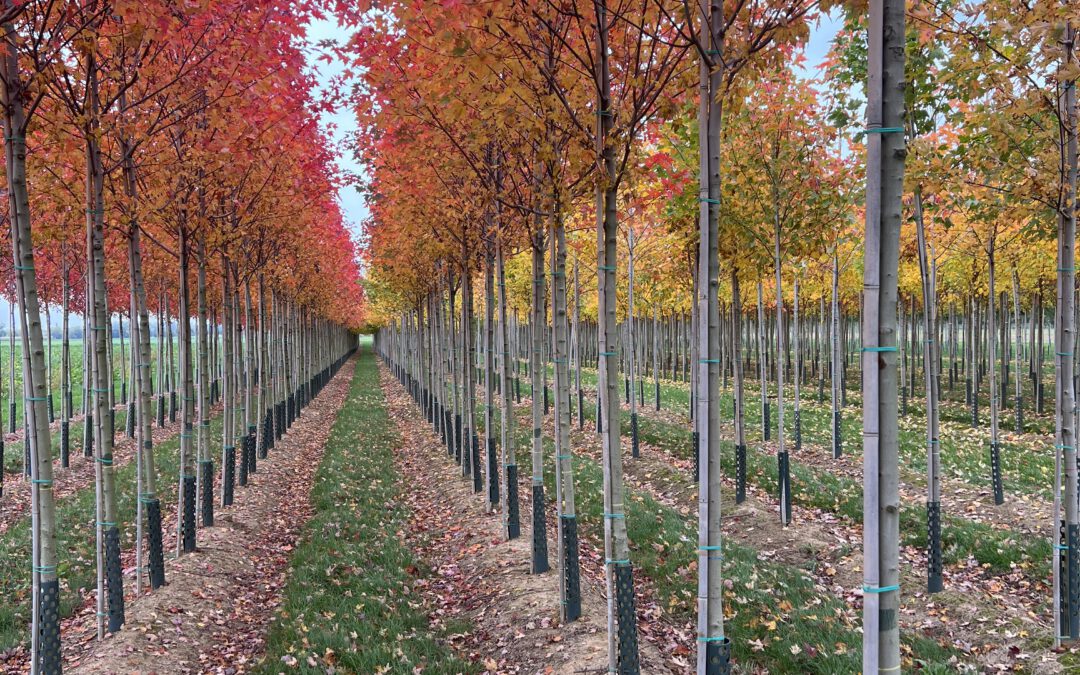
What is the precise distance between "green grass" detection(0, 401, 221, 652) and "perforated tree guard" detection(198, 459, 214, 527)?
0.52 metres

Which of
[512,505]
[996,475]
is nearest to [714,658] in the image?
[512,505]

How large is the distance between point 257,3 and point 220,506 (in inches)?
307

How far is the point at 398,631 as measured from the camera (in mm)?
5949

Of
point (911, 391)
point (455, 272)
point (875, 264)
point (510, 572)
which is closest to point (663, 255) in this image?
point (455, 272)

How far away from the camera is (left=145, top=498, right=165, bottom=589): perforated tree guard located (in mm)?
6648

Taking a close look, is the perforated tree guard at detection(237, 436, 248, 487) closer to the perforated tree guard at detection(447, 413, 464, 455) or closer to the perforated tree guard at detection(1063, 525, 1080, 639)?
the perforated tree guard at detection(447, 413, 464, 455)

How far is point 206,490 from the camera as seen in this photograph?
922 cm

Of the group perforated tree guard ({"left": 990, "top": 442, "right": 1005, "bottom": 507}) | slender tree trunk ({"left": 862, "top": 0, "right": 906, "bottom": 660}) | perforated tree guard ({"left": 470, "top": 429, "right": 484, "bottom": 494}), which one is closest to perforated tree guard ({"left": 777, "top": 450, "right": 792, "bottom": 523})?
perforated tree guard ({"left": 990, "top": 442, "right": 1005, "bottom": 507})

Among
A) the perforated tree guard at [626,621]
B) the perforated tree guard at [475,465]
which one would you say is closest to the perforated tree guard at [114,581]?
the perforated tree guard at [626,621]

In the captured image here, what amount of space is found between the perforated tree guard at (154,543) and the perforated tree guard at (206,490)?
236 cm

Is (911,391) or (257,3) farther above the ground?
(257,3)

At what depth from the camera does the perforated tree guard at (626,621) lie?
4.45m

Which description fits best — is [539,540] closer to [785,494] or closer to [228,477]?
[785,494]

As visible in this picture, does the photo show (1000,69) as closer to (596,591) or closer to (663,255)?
(596,591)
